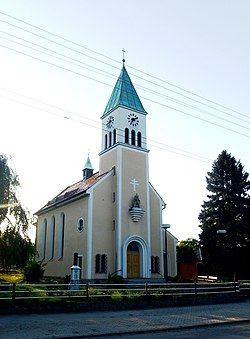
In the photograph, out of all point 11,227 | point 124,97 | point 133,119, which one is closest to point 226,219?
point 133,119

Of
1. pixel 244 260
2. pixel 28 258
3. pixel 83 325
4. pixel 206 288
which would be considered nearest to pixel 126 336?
pixel 83 325

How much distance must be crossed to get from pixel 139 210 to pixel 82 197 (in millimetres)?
4825

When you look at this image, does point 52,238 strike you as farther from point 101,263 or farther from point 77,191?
point 101,263

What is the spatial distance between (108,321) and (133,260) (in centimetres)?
1678

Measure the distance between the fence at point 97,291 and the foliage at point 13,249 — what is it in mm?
3842

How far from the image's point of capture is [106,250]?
94.4 ft

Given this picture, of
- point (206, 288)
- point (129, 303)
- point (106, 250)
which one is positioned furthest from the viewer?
point (106, 250)

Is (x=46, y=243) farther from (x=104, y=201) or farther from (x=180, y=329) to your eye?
(x=180, y=329)

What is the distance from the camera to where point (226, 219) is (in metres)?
36.6

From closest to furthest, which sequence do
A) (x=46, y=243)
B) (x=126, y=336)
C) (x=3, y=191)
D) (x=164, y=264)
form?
1. (x=126, y=336)
2. (x=3, y=191)
3. (x=164, y=264)
4. (x=46, y=243)

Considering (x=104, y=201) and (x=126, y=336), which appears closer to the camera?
(x=126, y=336)

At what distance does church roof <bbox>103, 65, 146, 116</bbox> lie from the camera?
1300 inches

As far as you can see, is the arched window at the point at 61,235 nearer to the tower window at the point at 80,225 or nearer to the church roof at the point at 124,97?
the tower window at the point at 80,225

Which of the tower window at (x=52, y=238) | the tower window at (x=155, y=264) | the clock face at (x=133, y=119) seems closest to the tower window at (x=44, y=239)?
the tower window at (x=52, y=238)
